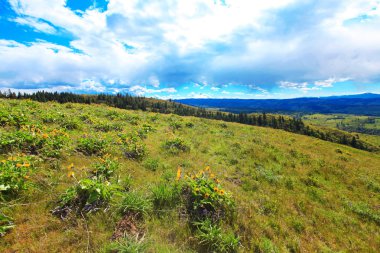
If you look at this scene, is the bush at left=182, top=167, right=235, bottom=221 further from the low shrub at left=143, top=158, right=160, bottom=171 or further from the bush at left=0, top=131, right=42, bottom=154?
the bush at left=0, top=131, right=42, bottom=154

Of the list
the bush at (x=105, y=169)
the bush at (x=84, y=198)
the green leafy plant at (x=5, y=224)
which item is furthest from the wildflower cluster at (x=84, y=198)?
the bush at (x=105, y=169)

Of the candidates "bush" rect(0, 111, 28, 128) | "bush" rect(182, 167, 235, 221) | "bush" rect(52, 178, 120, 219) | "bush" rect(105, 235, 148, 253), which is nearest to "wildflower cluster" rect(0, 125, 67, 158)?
"bush" rect(0, 111, 28, 128)

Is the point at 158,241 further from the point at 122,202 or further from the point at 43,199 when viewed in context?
the point at 43,199

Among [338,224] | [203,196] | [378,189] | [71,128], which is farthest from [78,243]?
[378,189]

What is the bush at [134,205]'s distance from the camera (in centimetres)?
503

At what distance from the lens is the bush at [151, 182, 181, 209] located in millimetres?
5660

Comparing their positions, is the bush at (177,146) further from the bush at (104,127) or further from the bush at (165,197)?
the bush at (165,197)

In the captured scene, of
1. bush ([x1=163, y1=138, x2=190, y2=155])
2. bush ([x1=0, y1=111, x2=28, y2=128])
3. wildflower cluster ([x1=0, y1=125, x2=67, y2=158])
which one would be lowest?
bush ([x1=163, y1=138, x2=190, y2=155])

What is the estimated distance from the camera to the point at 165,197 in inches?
228

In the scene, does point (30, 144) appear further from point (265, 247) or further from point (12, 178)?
point (265, 247)

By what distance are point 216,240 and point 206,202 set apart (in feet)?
3.19

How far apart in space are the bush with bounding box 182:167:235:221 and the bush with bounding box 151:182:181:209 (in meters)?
0.31

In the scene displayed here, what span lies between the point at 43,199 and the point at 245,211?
5.97 meters

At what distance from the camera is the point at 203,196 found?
577 cm
